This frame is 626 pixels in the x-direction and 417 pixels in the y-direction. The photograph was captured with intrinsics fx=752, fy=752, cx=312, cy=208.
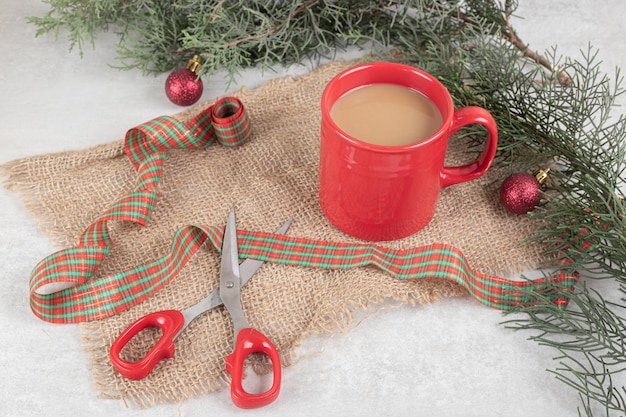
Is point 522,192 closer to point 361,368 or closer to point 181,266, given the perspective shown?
point 361,368

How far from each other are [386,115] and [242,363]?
368 mm

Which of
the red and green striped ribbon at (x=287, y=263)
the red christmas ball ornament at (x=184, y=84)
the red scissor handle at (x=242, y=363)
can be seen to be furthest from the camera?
the red christmas ball ornament at (x=184, y=84)

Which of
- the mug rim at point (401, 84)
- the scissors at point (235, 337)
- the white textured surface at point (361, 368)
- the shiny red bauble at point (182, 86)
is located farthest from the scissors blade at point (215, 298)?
the shiny red bauble at point (182, 86)

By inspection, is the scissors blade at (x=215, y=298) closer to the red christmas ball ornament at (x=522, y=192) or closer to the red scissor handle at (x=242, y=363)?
the red scissor handle at (x=242, y=363)

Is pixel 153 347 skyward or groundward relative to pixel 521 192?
groundward

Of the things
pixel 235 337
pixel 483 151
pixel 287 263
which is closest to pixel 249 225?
pixel 287 263

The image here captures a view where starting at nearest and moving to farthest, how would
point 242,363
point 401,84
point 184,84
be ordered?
point 242,363 < point 401,84 < point 184,84

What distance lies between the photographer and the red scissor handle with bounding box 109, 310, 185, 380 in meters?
0.91

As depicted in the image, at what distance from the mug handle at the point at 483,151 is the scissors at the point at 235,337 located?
0.31 metres

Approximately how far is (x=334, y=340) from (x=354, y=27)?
0.62m

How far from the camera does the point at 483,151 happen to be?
1.06 metres

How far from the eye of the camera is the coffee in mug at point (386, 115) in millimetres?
965

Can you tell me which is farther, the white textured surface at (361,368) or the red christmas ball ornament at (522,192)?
the red christmas ball ornament at (522,192)

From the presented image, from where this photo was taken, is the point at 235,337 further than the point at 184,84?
No
